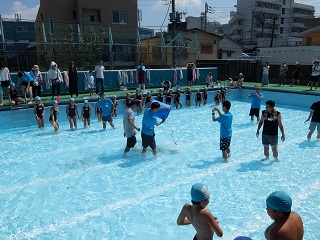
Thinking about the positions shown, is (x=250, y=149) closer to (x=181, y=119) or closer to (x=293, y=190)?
(x=293, y=190)

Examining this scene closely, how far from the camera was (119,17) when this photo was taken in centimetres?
3123

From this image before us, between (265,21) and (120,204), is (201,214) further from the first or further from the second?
(265,21)

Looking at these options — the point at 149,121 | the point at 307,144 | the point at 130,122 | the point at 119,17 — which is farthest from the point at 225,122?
the point at 119,17

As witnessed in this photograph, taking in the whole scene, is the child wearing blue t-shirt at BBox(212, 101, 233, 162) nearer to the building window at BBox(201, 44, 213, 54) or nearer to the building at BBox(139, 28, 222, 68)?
the building at BBox(139, 28, 222, 68)

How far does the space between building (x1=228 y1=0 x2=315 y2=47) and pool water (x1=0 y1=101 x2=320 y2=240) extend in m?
57.1

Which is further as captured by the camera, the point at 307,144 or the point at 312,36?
the point at 312,36

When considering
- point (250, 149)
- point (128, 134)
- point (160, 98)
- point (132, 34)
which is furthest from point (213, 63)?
point (128, 134)

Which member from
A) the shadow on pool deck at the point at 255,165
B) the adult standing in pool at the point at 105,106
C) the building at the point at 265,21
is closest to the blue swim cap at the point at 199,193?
the shadow on pool deck at the point at 255,165

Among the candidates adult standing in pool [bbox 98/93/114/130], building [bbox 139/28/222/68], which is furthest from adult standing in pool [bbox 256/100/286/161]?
building [bbox 139/28/222/68]

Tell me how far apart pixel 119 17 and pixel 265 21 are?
158ft

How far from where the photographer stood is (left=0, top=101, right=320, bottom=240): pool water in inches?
212

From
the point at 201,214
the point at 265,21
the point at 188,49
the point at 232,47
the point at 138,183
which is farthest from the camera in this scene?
the point at 265,21

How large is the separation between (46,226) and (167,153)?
4638 millimetres

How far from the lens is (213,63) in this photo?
86.9ft
